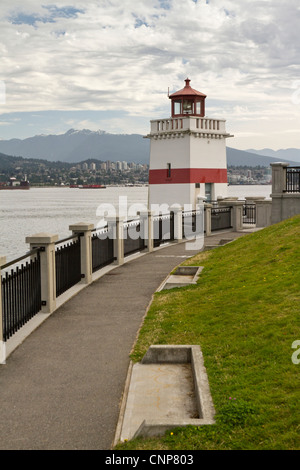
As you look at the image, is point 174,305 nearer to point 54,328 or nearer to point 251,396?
point 54,328

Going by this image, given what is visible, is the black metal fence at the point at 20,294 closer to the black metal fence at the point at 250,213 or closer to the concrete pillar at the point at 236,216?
the concrete pillar at the point at 236,216

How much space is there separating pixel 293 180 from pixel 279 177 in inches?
24.6

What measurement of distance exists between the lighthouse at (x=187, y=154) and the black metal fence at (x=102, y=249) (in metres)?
22.0

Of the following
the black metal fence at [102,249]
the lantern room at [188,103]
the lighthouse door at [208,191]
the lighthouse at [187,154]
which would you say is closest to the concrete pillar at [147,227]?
the black metal fence at [102,249]

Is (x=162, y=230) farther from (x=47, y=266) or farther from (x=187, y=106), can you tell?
(x=187, y=106)

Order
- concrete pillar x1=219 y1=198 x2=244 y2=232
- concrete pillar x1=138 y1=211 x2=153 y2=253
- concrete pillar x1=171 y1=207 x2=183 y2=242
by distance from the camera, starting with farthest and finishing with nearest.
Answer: concrete pillar x1=219 y1=198 x2=244 y2=232
concrete pillar x1=171 y1=207 x2=183 y2=242
concrete pillar x1=138 y1=211 x2=153 y2=253

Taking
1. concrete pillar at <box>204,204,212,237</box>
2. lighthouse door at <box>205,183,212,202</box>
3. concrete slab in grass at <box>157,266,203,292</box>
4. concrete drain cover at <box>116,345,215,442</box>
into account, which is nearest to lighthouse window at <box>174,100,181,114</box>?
lighthouse door at <box>205,183,212,202</box>

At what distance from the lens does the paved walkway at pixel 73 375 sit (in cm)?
606

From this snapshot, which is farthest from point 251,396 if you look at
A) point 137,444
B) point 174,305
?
point 174,305

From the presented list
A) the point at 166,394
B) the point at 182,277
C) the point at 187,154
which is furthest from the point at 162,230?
the point at 166,394

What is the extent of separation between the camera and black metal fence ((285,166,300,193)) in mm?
24469

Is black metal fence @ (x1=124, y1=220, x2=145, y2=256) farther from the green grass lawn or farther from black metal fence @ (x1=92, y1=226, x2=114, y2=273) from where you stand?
the green grass lawn

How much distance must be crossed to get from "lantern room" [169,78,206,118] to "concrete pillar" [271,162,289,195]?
707 inches

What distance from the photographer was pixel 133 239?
20.6 m
